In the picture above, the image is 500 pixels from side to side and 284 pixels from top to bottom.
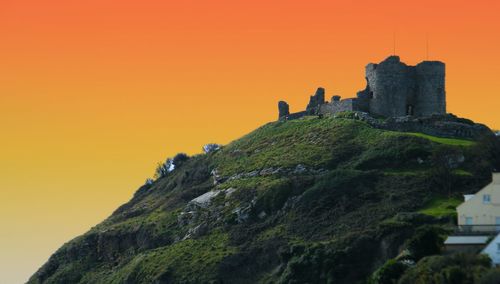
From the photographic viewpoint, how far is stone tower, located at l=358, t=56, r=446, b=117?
170m

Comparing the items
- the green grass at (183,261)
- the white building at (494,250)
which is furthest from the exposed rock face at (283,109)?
the white building at (494,250)

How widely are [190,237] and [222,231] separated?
5320 mm

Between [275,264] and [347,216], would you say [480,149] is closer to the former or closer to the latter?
[347,216]

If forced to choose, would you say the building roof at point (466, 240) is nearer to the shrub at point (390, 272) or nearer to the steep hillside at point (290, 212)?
the steep hillside at point (290, 212)

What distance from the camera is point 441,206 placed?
13288 centimetres

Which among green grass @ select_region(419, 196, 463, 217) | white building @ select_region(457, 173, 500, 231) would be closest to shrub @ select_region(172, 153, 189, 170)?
green grass @ select_region(419, 196, 463, 217)

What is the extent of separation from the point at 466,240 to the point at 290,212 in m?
37.0

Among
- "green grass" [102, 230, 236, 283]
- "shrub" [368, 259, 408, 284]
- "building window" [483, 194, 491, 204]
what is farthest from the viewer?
"green grass" [102, 230, 236, 283]

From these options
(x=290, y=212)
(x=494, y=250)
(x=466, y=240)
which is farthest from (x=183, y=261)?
(x=494, y=250)

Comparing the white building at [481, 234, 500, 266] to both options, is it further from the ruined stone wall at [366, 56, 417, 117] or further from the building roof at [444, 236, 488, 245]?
the ruined stone wall at [366, 56, 417, 117]

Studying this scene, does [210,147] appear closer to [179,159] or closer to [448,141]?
[179,159]

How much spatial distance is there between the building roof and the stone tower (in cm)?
5924

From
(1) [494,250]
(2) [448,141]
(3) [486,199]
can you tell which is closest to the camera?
(1) [494,250]

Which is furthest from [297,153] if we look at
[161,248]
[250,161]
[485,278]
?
[485,278]
